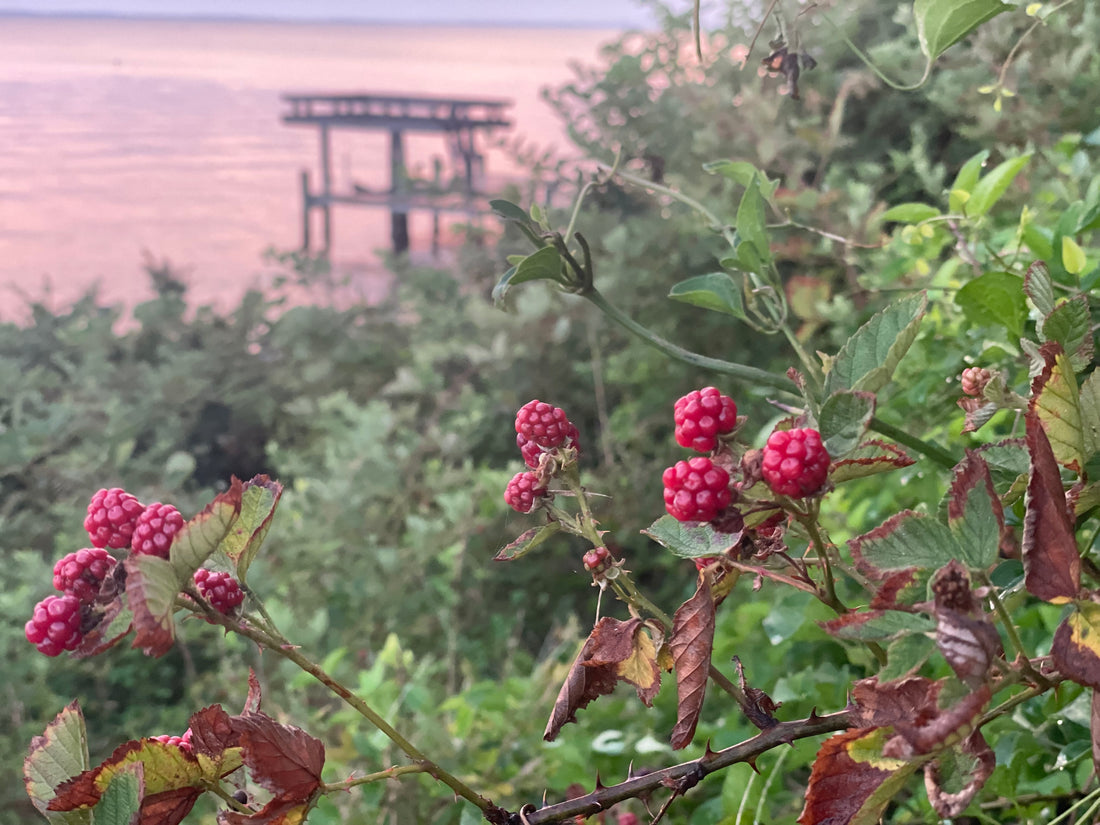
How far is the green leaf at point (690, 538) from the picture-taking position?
25 centimetres

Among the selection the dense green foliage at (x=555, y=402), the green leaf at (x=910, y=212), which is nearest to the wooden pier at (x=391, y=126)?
the dense green foliage at (x=555, y=402)

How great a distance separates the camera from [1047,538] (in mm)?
227

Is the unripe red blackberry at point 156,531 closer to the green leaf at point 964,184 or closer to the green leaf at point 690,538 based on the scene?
the green leaf at point 690,538

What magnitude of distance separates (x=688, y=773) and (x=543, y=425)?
0.37 feet

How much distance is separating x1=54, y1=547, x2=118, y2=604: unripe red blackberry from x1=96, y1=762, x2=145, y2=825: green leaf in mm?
49

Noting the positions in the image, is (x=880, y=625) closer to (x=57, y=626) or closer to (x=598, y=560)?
(x=598, y=560)

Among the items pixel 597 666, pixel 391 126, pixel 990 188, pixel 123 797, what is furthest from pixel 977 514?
pixel 391 126

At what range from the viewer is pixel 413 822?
2.30ft

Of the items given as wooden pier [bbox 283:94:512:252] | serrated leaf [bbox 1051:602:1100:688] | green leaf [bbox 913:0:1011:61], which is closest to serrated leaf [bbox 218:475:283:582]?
serrated leaf [bbox 1051:602:1100:688]

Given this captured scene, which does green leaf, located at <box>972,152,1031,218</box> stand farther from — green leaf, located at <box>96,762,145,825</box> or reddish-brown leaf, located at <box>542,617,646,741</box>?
green leaf, located at <box>96,762,145,825</box>

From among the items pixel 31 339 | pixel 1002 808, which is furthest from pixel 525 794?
pixel 31 339

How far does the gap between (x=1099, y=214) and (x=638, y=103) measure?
1.38 meters

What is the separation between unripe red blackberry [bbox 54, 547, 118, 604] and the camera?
0.27 meters

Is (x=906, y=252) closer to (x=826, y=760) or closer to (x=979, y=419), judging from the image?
(x=979, y=419)
